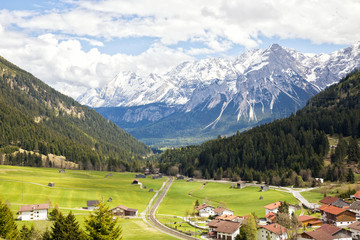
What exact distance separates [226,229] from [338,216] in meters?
31.9

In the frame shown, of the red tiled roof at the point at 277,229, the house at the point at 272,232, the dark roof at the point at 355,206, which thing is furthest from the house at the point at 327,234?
the dark roof at the point at 355,206

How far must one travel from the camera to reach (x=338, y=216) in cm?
10106

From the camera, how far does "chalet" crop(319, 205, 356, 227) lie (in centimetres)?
10117

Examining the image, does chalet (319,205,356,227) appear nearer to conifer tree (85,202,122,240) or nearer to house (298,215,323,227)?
house (298,215,323,227)

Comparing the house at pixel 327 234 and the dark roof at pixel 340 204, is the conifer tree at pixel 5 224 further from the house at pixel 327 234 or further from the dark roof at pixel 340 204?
the dark roof at pixel 340 204

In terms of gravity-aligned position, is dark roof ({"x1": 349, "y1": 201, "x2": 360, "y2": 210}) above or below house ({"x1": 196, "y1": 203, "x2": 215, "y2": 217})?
above

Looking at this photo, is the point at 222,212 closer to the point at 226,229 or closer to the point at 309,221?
the point at 226,229

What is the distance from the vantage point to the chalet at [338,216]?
332 feet

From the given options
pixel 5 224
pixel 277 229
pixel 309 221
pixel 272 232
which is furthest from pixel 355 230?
pixel 5 224

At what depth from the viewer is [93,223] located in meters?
43.2

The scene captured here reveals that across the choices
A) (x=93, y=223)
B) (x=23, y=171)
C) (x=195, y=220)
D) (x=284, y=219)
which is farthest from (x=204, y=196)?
(x=93, y=223)

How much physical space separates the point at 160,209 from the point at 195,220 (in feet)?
69.6

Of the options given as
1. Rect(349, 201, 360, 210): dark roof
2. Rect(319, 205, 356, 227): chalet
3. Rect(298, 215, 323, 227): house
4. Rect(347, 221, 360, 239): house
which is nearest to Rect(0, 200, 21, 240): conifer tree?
Rect(298, 215, 323, 227): house

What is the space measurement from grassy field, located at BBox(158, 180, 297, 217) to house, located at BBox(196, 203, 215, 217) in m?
5.22
